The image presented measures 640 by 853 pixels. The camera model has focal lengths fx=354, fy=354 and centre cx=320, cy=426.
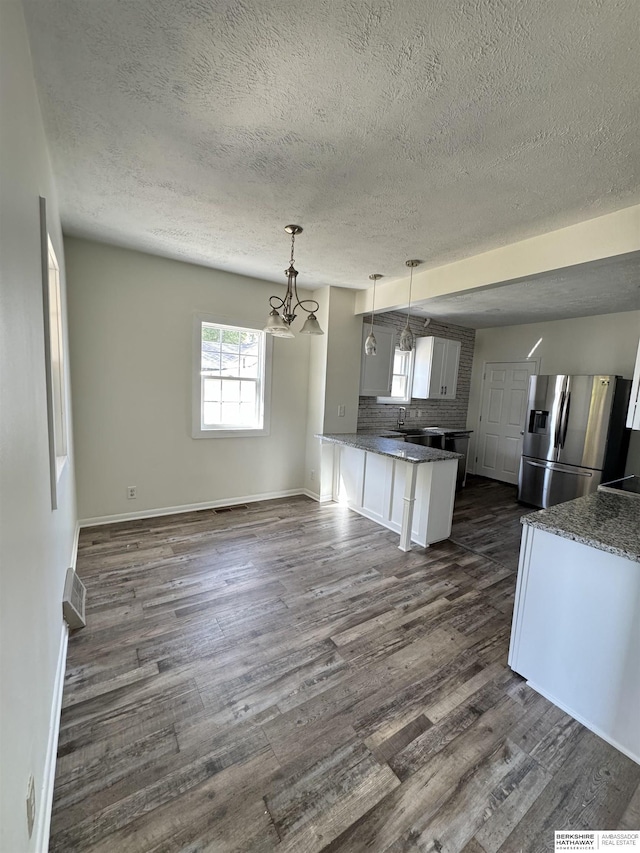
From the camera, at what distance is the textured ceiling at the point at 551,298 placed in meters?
3.11

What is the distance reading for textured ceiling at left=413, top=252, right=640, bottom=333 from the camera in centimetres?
311

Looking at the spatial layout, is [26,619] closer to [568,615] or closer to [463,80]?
[568,615]

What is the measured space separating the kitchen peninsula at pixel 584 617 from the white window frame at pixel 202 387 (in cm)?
317

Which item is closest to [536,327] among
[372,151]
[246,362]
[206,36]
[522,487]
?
[522,487]

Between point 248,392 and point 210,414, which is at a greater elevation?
point 248,392

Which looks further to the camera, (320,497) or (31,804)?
(320,497)

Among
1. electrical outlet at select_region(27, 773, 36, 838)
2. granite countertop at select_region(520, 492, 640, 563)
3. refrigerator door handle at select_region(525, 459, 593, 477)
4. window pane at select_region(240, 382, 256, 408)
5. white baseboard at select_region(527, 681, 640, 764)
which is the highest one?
window pane at select_region(240, 382, 256, 408)

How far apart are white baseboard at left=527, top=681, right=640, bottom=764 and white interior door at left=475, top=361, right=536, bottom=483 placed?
4.49 metres

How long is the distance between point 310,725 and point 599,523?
1.68 meters

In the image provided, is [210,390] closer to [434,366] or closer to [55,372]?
[55,372]

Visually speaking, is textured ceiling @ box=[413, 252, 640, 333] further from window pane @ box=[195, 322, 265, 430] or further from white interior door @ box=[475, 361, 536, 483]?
window pane @ box=[195, 322, 265, 430]

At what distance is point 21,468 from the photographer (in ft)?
3.51

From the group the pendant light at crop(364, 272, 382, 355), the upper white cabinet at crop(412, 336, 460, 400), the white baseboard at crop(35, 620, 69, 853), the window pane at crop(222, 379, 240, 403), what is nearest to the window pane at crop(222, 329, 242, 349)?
the window pane at crop(222, 379, 240, 403)

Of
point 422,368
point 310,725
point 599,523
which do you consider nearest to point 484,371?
point 422,368
